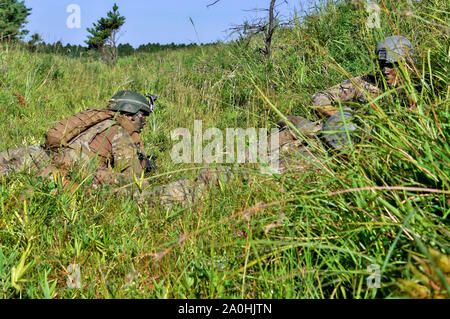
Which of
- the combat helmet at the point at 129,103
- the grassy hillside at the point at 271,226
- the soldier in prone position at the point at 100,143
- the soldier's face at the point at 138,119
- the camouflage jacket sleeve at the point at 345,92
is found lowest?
the grassy hillside at the point at 271,226

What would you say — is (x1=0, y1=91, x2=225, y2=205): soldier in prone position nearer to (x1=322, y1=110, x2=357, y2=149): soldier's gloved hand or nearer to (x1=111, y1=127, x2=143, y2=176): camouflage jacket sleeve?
(x1=111, y1=127, x2=143, y2=176): camouflage jacket sleeve

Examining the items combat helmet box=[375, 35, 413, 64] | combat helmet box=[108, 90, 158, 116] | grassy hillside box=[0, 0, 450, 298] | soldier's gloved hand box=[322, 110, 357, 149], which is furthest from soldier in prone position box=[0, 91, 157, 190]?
combat helmet box=[375, 35, 413, 64]

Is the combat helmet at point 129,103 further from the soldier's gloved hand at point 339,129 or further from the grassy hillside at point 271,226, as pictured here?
the soldier's gloved hand at point 339,129

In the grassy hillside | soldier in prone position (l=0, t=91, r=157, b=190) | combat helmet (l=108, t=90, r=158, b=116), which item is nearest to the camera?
the grassy hillside

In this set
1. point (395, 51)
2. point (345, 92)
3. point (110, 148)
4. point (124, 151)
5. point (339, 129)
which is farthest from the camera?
point (345, 92)

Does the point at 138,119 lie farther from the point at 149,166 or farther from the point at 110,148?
the point at 149,166

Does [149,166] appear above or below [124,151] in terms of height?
below

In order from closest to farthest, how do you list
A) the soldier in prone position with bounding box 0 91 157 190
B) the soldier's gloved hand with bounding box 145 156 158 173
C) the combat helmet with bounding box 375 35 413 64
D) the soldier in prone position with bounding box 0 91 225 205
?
the combat helmet with bounding box 375 35 413 64, the soldier in prone position with bounding box 0 91 225 205, the soldier in prone position with bounding box 0 91 157 190, the soldier's gloved hand with bounding box 145 156 158 173

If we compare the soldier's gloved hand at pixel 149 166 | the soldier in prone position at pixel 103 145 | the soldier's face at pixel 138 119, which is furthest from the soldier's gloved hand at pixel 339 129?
the soldier's face at pixel 138 119

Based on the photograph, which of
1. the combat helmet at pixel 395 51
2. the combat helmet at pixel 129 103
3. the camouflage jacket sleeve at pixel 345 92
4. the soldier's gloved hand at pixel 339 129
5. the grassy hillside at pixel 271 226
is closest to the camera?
the grassy hillside at pixel 271 226

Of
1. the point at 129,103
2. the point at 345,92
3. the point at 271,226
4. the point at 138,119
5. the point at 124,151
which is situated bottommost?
the point at 271,226

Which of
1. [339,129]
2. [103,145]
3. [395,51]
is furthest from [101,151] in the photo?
[395,51]
